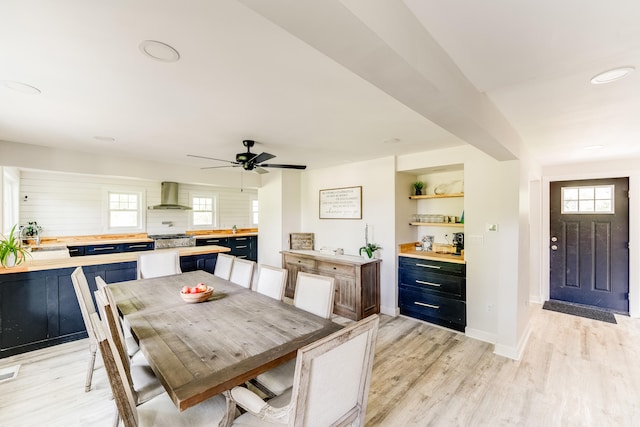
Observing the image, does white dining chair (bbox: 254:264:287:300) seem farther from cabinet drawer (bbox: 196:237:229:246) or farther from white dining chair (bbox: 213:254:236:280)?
cabinet drawer (bbox: 196:237:229:246)

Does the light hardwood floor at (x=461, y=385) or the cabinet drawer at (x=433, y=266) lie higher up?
the cabinet drawer at (x=433, y=266)

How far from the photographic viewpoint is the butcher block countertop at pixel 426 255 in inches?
140

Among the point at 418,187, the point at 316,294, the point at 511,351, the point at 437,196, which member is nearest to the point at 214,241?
the point at 418,187

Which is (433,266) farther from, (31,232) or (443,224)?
(31,232)

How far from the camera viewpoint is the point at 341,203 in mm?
4770

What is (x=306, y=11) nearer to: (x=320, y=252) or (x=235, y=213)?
(x=320, y=252)

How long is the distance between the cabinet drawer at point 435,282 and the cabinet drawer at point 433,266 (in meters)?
0.04

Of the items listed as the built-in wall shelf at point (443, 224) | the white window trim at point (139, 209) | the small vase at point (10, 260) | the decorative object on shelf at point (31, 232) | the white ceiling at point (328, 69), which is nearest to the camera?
the white ceiling at point (328, 69)

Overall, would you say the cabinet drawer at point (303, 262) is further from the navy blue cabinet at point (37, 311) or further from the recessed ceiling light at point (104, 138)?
the recessed ceiling light at point (104, 138)

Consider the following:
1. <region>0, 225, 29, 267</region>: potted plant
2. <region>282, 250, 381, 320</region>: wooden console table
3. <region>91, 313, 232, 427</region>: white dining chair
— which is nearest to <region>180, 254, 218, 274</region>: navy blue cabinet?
<region>282, 250, 381, 320</region>: wooden console table

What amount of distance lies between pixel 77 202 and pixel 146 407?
565 cm

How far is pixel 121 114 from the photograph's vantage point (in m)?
2.47

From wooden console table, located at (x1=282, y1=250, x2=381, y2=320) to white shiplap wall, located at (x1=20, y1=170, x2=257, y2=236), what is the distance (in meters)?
3.98

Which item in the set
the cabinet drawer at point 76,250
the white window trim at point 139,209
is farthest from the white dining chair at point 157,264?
the white window trim at point 139,209
